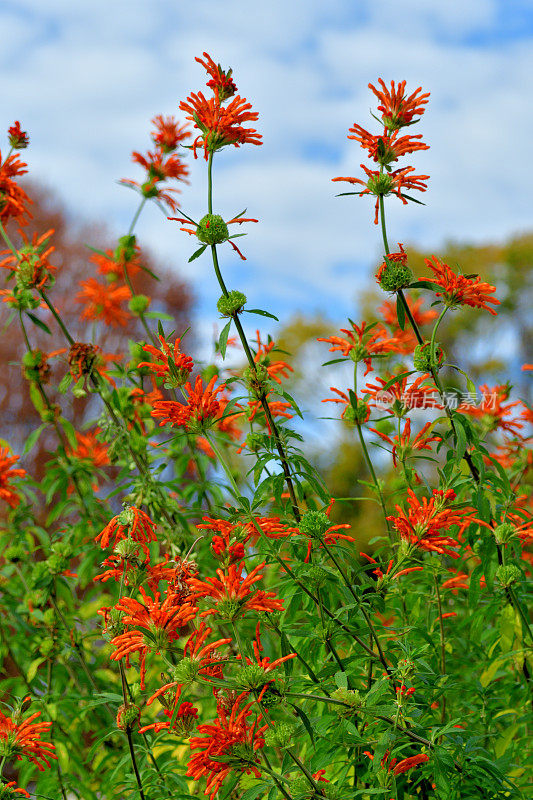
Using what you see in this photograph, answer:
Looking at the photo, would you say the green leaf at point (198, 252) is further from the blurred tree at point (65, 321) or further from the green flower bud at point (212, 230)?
the blurred tree at point (65, 321)

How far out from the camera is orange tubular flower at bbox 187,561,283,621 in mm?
965

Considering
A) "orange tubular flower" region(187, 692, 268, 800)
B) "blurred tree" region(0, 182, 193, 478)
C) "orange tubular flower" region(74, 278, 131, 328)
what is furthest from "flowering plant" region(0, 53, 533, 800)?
"blurred tree" region(0, 182, 193, 478)

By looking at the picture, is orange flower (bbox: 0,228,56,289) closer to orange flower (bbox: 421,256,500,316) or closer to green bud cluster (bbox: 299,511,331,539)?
orange flower (bbox: 421,256,500,316)

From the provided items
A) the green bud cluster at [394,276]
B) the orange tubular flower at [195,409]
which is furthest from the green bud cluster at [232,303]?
the green bud cluster at [394,276]

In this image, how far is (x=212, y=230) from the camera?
1.19 metres

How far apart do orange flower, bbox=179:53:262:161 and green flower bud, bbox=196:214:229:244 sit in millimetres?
121

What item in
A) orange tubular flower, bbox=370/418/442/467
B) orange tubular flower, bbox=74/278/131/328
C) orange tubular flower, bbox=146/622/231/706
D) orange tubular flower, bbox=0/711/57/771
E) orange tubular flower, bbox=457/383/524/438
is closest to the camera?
orange tubular flower, bbox=146/622/231/706

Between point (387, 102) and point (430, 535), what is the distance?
2.32ft

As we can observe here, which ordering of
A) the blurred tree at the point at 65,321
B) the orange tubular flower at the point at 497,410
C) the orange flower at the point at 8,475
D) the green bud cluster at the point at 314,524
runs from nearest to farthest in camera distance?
1. the green bud cluster at the point at 314,524
2. the orange tubular flower at the point at 497,410
3. the orange flower at the point at 8,475
4. the blurred tree at the point at 65,321

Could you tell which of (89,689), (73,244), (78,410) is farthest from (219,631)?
(73,244)

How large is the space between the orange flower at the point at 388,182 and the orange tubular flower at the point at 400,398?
0.34 m

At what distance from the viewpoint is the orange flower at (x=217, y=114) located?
1.25 meters

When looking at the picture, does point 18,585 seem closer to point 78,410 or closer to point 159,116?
point 159,116

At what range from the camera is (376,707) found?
104cm
